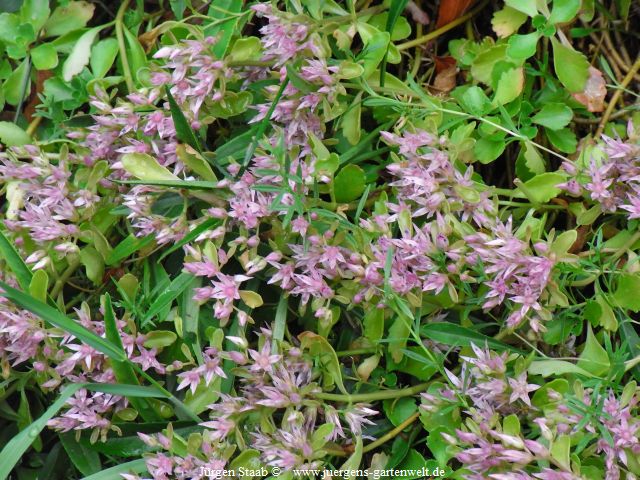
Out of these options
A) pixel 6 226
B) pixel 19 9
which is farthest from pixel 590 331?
pixel 19 9

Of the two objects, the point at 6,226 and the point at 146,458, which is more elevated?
the point at 6,226

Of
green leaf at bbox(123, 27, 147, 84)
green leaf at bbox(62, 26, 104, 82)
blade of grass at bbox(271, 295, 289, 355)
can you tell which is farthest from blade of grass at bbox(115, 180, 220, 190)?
green leaf at bbox(62, 26, 104, 82)

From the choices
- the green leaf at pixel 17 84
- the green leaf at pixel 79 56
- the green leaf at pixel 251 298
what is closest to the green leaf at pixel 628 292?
the green leaf at pixel 251 298

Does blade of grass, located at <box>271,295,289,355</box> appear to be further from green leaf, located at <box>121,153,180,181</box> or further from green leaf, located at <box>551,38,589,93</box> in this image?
green leaf, located at <box>551,38,589,93</box>

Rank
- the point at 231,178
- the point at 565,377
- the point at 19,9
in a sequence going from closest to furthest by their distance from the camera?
the point at 565,377
the point at 231,178
the point at 19,9

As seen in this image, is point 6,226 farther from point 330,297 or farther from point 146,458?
point 330,297

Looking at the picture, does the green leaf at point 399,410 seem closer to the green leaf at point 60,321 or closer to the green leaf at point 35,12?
the green leaf at point 60,321

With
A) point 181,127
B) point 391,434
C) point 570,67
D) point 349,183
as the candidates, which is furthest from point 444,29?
point 391,434
